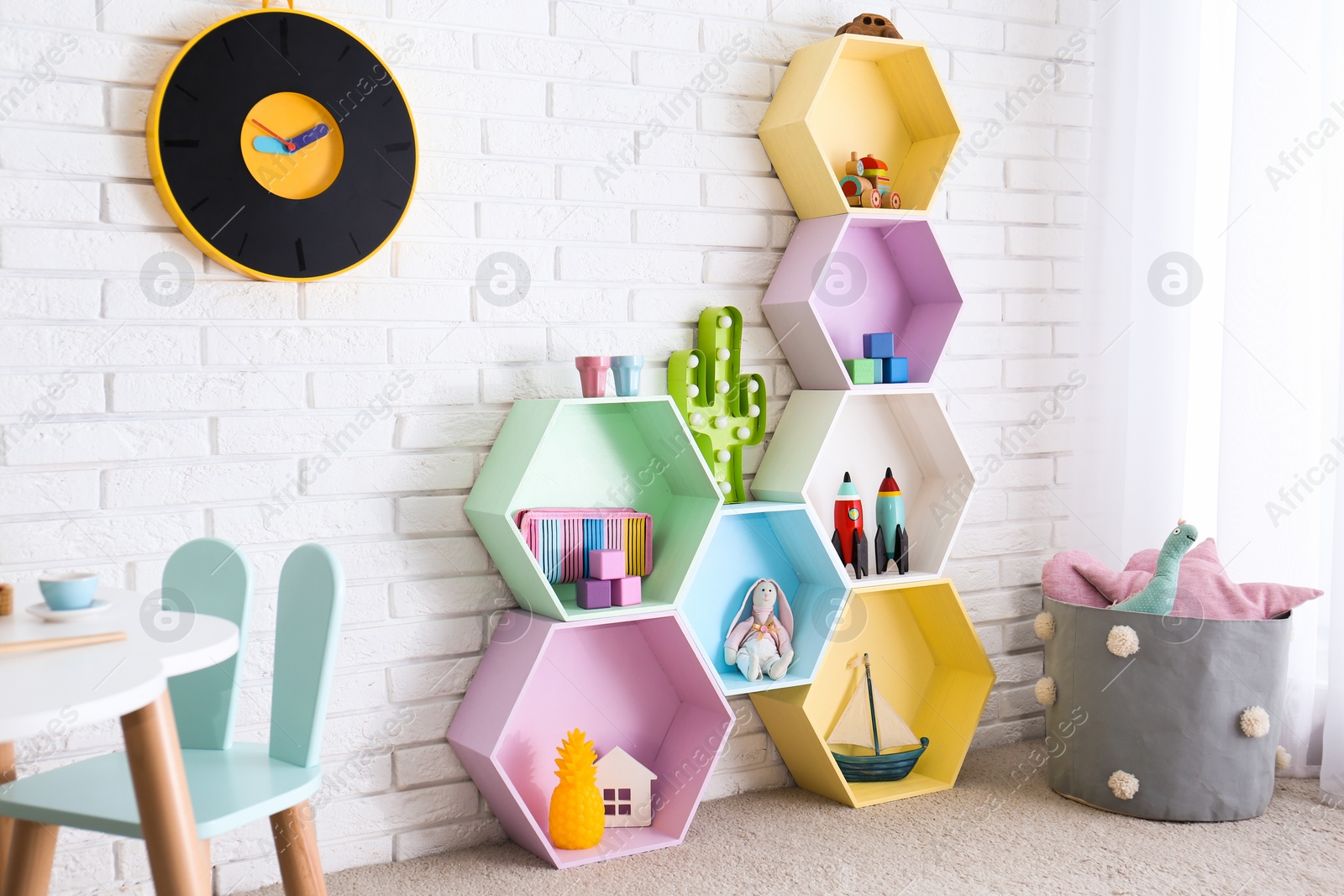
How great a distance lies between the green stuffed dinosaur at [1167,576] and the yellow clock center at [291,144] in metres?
1.61

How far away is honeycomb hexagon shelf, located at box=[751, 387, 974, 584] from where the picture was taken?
2.20m

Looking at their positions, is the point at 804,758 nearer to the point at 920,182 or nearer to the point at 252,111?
the point at 920,182

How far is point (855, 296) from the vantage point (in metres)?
2.35

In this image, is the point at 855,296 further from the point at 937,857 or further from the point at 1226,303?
the point at 937,857

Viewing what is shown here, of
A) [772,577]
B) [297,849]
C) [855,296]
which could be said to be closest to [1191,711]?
[772,577]

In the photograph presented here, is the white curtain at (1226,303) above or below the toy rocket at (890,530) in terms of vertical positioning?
above

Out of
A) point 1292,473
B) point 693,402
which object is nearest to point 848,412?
point 693,402

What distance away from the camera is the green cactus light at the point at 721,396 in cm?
212

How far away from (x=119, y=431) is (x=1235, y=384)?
2.05 m

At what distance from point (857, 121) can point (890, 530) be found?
850 millimetres

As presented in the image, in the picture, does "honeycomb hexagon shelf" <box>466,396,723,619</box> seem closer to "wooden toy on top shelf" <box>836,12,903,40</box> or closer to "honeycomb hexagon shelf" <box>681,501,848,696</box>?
"honeycomb hexagon shelf" <box>681,501,848,696</box>

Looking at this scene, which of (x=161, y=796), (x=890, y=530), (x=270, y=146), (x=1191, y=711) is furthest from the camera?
(x=890, y=530)

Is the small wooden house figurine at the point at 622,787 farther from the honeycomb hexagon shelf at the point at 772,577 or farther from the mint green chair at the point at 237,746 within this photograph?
the mint green chair at the point at 237,746

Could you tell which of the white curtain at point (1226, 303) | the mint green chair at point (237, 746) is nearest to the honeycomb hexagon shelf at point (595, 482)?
the mint green chair at point (237, 746)
